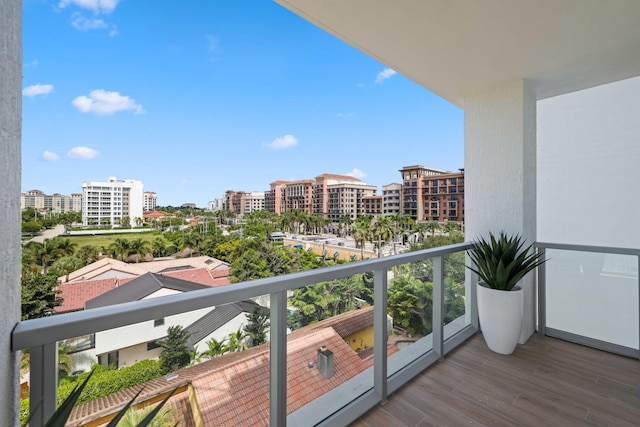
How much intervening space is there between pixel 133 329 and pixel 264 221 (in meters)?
18.3

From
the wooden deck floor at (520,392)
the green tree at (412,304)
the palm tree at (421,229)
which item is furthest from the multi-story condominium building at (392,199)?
the green tree at (412,304)

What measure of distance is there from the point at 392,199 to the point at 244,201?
10653mm

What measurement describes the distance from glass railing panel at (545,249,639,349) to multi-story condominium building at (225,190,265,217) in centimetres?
1666

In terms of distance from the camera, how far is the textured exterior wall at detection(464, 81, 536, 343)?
2979 mm

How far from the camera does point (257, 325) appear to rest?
1489mm

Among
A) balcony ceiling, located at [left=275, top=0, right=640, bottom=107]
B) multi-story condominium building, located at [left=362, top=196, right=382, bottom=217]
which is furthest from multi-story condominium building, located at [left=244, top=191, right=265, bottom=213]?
balcony ceiling, located at [left=275, top=0, right=640, bottom=107]

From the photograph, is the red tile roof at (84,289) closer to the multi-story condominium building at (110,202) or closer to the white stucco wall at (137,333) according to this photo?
the multi-story condominium building at (110,202)

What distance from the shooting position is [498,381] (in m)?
2.24

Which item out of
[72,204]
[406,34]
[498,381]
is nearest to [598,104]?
[406,34]

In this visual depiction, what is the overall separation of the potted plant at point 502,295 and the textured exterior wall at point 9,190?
3.08 metres

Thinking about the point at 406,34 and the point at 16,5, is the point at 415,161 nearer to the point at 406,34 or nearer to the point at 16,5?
the point at 406,34

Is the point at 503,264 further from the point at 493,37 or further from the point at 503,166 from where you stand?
the point at 493,37

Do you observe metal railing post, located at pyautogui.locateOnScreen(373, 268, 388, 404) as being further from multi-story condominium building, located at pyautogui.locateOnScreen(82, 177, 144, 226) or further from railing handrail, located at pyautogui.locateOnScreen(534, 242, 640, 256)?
multi-story condominium building, located at pyautogui.locateOnScreen(82, 177, 144, 226)

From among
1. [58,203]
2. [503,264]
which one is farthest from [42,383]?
[58,203]
